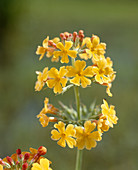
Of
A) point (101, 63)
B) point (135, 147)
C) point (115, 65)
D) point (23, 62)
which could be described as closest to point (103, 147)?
point (135, 147)

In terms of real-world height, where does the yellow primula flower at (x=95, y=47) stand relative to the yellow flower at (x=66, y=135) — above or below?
above

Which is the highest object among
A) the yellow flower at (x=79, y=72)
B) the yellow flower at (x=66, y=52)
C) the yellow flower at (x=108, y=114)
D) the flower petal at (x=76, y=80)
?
the yellow flower at (x=66, y=52)

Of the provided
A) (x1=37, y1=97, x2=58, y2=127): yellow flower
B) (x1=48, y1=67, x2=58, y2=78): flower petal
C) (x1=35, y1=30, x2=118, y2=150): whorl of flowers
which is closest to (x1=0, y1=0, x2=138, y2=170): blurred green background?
(x1=37, y1=97, x2=58, y2=127): yellow flower

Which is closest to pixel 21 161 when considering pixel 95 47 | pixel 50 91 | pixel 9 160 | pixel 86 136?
pixel 9 160

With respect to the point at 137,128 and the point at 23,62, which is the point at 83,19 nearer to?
the point at 23,62

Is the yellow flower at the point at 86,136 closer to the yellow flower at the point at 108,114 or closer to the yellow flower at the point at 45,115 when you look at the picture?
the yellow flower at the point at 108,114

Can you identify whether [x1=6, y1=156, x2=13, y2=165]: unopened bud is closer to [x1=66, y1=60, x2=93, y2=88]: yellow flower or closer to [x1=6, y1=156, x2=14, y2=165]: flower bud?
[x1=6, y1=156, x2=14, y2=165]: flower bud

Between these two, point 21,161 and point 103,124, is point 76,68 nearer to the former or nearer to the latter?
point 103,124

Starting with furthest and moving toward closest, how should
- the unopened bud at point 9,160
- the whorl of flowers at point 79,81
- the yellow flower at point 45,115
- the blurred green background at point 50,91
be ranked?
1. the blurred green background at point 50,91
2. the yellow flower at point 45,115
3. the whorl of flowers at point 79,81
4. the unopened bud at point 9,160

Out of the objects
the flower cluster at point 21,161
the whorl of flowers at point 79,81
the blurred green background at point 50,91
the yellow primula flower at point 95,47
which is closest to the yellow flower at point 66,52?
the whorl of flowers at point 79,81
